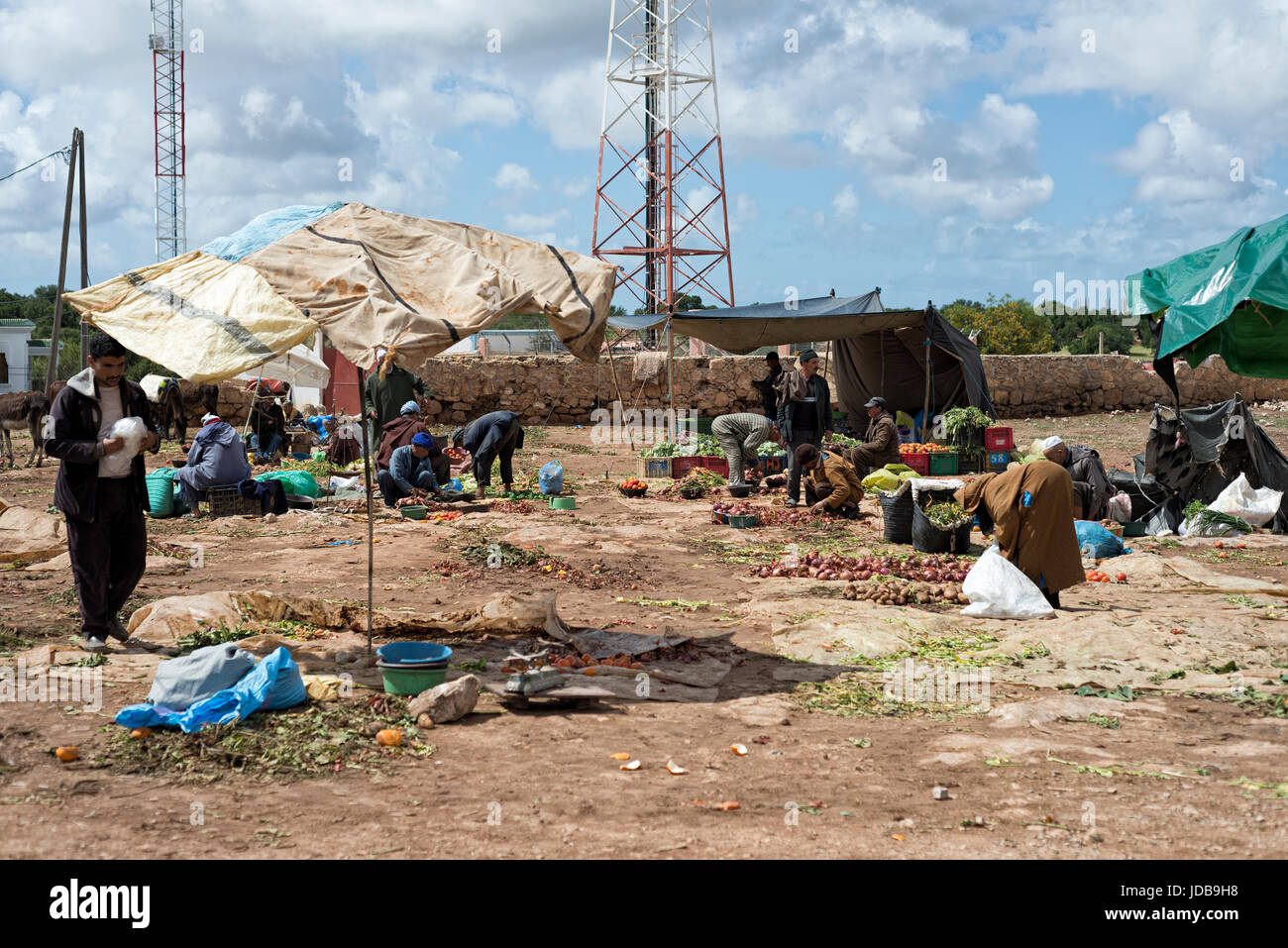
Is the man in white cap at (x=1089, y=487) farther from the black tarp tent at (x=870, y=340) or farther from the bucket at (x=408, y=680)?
the bucket at (x=408, y=680)

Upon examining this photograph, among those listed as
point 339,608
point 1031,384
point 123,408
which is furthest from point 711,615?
point 1031,384

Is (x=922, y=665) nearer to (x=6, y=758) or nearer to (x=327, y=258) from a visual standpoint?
(x=327, y=258)

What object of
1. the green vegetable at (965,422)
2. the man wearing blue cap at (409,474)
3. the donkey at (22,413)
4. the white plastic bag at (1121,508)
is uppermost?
the donkey at (22,413)

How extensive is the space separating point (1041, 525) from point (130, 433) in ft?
19.2

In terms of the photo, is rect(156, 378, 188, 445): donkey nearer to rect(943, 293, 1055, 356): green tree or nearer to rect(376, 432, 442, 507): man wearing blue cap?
rect(376, 432, 442, 507): man wearing blue cap

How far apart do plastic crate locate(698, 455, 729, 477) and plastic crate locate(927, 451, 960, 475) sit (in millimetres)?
2786

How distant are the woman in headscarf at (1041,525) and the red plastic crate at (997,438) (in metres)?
7.62

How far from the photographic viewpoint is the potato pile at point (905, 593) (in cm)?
812

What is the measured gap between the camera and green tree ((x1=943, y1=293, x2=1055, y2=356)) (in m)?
35.8

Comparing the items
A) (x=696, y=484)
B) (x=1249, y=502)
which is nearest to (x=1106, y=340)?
(x=696, y=484)

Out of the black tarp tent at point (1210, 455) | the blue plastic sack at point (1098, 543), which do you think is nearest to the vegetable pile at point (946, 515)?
the blue plastic sack at point (1098, 543)

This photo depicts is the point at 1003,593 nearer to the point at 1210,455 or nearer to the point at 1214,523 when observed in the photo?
the point at 1214,523

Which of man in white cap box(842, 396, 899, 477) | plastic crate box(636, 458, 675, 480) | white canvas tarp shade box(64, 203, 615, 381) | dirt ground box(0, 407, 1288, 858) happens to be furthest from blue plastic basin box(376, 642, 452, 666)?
plastic crate box(636, 458, 675, 480)

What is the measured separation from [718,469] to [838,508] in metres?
3.38
